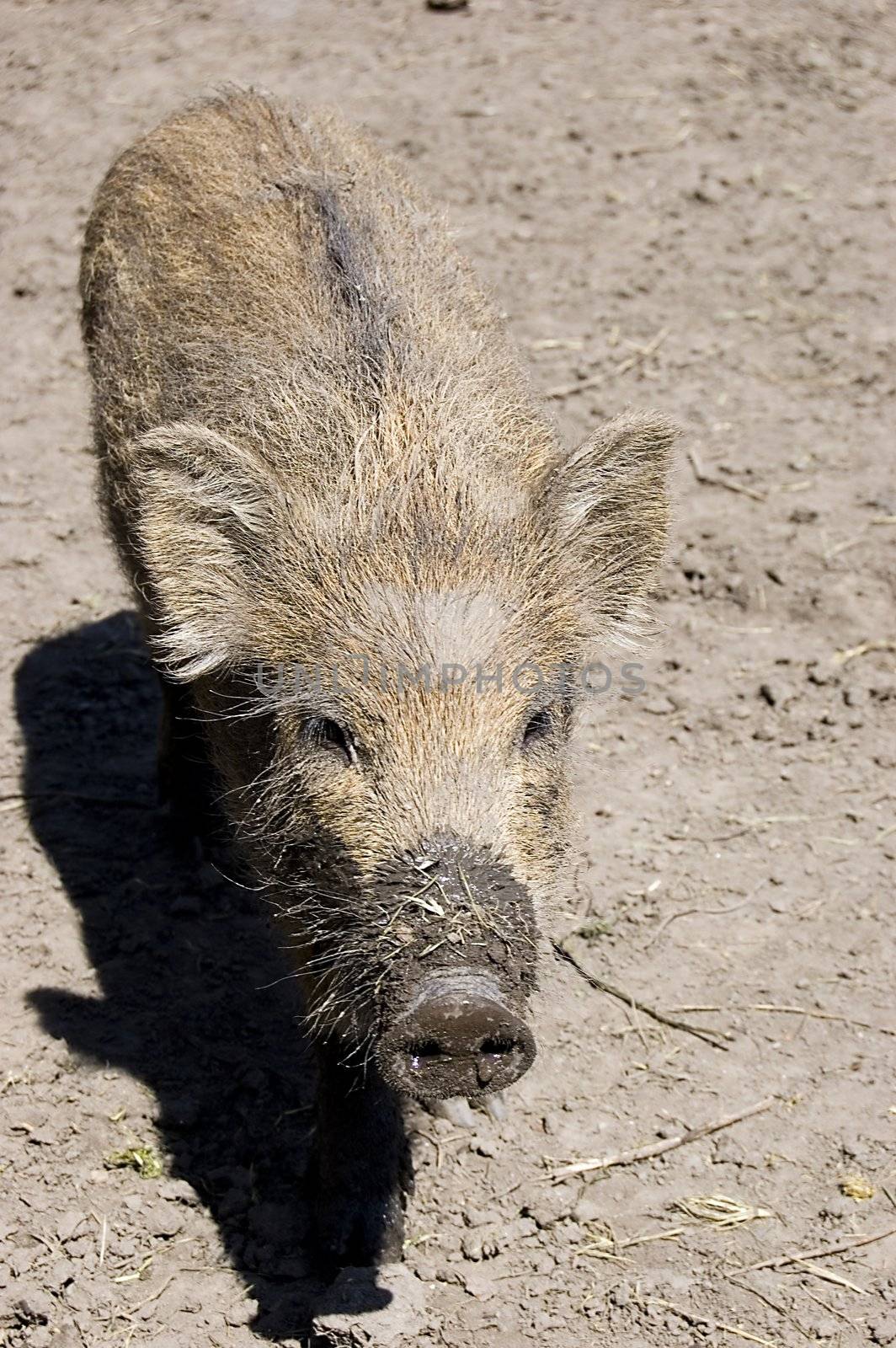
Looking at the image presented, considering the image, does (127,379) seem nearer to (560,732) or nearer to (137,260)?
(137,260)

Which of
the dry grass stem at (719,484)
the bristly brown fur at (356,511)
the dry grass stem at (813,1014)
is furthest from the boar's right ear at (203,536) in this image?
the dry grass stem at (719,484)

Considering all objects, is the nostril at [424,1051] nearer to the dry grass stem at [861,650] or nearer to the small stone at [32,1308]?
the small stone at [32,1308]

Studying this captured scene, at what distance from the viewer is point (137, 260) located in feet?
15.6

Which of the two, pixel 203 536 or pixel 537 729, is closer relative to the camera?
pixel 537 729

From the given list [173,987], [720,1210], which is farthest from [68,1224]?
[720,1210]

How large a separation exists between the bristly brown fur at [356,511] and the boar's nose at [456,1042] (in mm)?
340

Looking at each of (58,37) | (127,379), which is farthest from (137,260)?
(58,37)

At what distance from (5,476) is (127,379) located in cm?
245

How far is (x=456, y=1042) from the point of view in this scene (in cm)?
298

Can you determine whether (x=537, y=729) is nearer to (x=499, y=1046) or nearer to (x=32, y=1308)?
(x=499, y=1046)

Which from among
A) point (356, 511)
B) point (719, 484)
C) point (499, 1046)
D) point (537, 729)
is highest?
point (356, 511)

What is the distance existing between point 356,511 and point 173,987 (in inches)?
75.7

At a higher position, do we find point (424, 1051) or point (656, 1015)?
point (424, 1051)

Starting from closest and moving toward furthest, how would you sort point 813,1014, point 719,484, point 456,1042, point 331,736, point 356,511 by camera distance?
1. point 456,1042
2. point 331,736
3. point 356,511
4. point 813,1014
5. point 719,484
